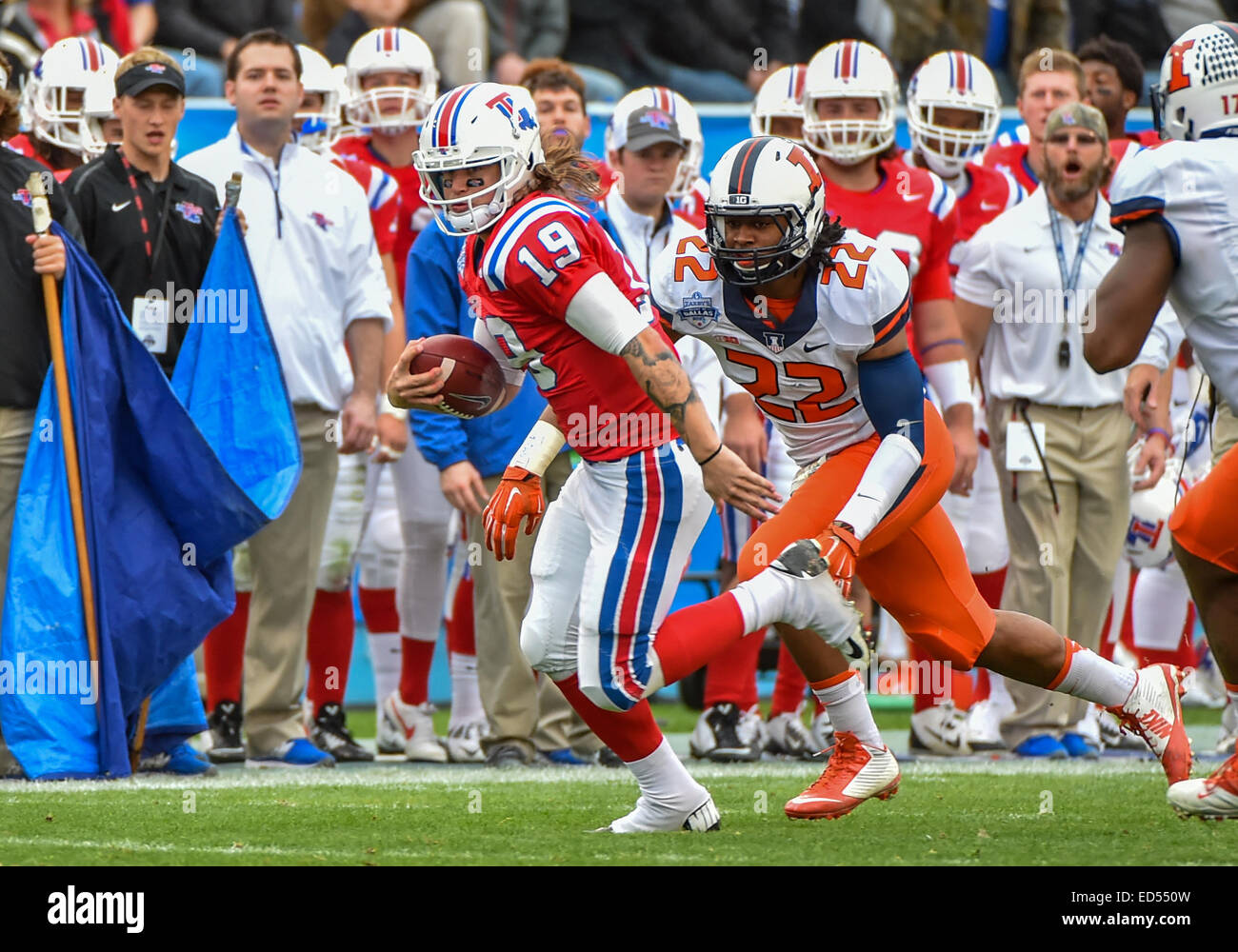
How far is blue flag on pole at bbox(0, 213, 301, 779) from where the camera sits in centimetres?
581

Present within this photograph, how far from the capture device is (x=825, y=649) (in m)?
5.00

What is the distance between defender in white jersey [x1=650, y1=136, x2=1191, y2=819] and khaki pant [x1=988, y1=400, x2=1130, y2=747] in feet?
6.32

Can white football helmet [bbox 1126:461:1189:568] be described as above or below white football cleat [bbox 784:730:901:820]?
above

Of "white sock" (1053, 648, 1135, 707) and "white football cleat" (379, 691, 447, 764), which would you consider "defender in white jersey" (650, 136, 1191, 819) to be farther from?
"white football cleat" (379, 691, 447, 764)

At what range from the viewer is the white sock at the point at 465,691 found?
7172mm

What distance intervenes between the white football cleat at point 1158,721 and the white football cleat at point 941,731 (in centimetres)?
201

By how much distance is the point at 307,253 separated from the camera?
22.2 feet

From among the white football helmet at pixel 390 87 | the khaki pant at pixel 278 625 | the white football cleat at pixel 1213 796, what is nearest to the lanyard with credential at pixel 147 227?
the khaki pant at pixel 278 625

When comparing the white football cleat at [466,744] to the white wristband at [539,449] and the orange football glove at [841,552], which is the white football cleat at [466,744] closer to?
the white wristband at [539,449]

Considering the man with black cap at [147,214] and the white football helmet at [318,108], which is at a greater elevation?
the white football helmet at [318,108]

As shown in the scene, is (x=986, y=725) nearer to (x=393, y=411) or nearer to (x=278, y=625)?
(x=393, y=411)

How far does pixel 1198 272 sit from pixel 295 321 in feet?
10.7

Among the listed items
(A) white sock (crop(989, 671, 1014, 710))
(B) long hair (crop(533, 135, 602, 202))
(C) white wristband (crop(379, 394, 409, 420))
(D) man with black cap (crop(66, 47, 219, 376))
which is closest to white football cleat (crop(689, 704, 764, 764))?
(A) white sock (crop(989, 671, 1014, 710))
